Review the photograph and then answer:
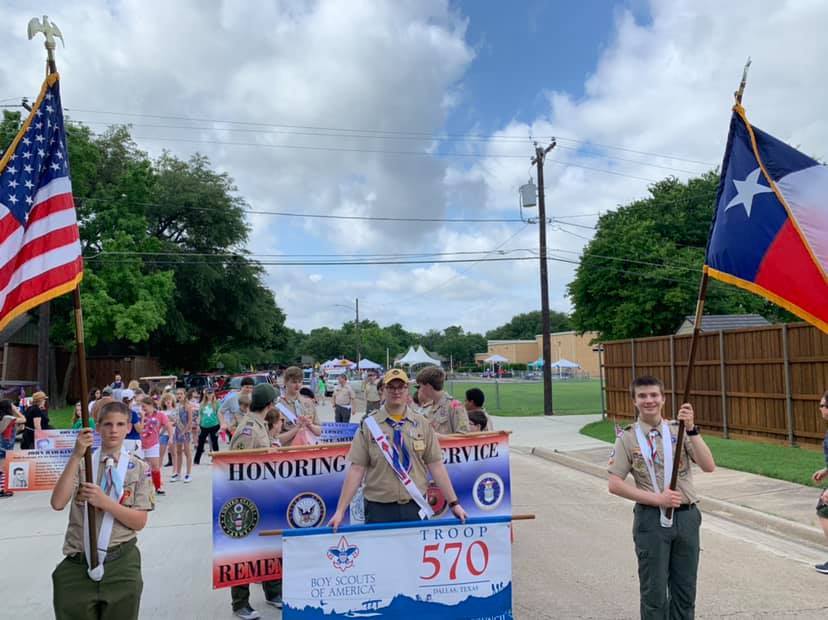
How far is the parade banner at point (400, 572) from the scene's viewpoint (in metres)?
4.33

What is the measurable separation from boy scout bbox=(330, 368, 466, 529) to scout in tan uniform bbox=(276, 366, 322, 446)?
3069mm

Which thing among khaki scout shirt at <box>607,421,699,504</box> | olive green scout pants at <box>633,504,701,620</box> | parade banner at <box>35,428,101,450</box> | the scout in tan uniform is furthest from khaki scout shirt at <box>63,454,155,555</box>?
parade banner at <box>35,428,101,450</box>

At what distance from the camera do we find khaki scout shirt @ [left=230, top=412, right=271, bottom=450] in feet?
20.5

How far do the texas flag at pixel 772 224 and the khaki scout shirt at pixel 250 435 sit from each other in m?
4.12

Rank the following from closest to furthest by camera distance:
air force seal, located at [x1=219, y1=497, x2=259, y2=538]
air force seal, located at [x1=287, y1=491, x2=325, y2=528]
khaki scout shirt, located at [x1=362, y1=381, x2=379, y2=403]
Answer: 1. air force seal, located at [x1=219, y1=497, x2=259, y2=538]
2. air force seal, located at [x1=287, y1=491, x2=325, y2=528]
3. khaki scout shirt, located at [x1=362, y1=381, x2=379, y2=403]

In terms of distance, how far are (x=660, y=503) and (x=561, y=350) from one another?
110m

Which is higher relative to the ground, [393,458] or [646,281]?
[646,281]

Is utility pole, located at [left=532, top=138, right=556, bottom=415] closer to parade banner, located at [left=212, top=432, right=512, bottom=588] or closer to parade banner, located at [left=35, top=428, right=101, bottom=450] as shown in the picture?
parade banner, located at [left=35, top=428, right=101, bottom=450]

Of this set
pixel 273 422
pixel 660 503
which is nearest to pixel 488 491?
pixel 273 422

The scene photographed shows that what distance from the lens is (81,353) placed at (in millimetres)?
4039

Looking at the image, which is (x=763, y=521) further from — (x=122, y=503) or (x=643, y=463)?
(x=122, y=503)

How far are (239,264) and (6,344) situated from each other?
53.6 feet

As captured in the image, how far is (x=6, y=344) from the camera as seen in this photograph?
30.7 meters

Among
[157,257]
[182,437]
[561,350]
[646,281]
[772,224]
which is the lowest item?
[182,437]
